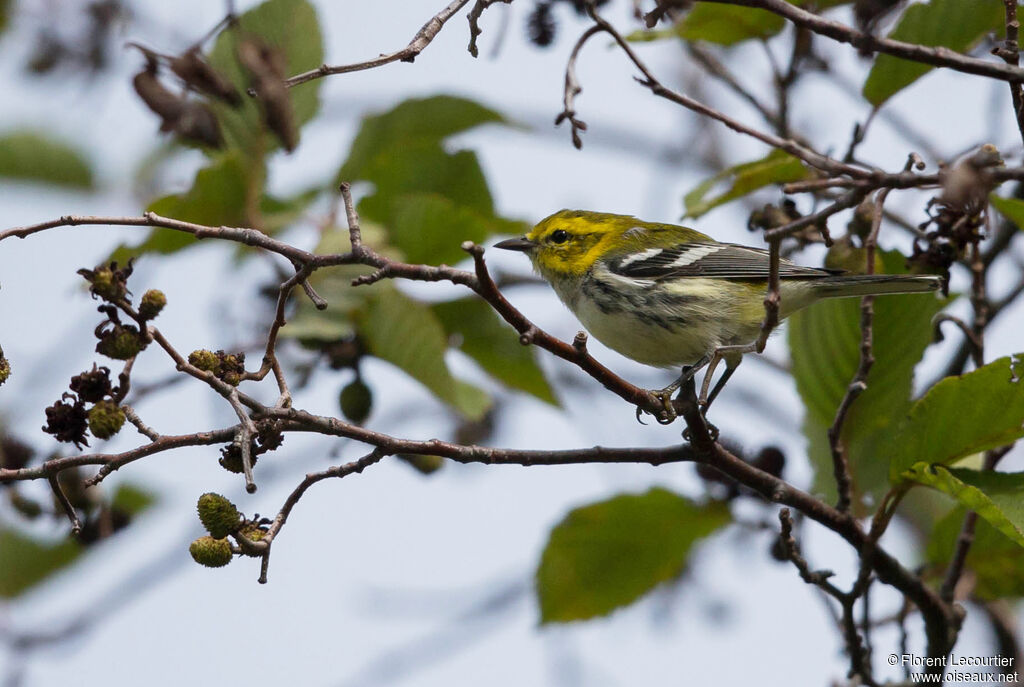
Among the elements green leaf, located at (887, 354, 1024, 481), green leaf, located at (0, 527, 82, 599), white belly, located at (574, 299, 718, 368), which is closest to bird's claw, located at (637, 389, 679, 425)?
green leaf, located at (887, 354, 1024, 481)

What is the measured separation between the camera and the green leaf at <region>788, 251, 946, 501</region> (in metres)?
2.80

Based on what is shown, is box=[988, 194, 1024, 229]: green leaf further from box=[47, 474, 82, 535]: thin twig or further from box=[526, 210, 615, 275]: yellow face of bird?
box=[47, 474, 82, 535]: thin twig

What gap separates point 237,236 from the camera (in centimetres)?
180

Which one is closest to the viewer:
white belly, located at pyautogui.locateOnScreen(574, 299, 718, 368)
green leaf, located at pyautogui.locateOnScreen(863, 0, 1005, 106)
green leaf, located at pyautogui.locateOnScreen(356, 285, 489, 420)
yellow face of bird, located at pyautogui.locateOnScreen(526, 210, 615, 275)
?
green leaf, located at pyautogui.locateOnScreen(863, 0, 1005, 106)

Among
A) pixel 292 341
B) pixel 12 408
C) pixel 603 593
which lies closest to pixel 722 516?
pixel 603 593

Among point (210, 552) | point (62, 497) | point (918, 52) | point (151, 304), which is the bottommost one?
point (210, 552)

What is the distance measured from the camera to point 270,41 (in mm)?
3078

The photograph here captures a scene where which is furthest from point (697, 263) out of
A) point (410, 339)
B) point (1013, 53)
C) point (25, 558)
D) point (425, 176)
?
point (25, 558)

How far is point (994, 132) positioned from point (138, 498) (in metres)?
3.23

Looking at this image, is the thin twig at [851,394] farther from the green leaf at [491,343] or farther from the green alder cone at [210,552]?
the green alder cone at [210,552]

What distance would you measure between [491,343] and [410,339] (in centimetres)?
43

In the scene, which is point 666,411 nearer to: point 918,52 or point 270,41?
point 918,52

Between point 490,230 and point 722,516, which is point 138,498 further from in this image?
point 722,516

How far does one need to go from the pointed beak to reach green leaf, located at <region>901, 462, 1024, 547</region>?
1813mm
